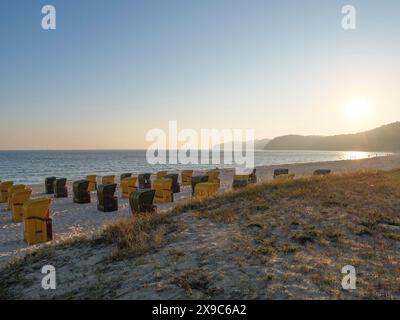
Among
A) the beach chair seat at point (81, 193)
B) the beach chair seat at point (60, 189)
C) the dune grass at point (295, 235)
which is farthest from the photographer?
the beach chair seat at point (60, 189)

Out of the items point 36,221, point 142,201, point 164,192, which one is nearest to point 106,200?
point 164,192

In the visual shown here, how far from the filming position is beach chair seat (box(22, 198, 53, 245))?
9961 mm

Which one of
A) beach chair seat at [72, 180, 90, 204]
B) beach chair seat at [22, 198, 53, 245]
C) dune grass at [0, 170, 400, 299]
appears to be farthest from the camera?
beach chair seat at [72, 180, 90, 204]

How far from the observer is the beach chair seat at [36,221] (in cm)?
996

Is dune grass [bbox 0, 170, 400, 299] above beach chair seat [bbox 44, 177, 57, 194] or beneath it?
above

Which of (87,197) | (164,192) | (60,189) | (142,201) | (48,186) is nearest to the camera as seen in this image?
(142,201)

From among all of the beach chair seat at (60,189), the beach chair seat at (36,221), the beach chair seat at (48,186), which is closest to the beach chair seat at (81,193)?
the beach chair seat at (60,189)

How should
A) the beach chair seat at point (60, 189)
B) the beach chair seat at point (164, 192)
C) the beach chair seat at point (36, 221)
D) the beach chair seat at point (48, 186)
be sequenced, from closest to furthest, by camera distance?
the beach chair seat at point (36, 221) → the beach chair seat at point (164, 192) → the beach chair seat at point (60, 189) → the beach chair seat at point (48, 186)

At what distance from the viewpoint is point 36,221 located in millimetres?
10031

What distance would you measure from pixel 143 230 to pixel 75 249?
1483 mm

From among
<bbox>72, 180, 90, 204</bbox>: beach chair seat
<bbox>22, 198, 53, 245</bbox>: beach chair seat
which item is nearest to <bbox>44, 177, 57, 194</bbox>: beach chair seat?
<bbox>72, 180, 90, 204</bbox>: beach chair seat

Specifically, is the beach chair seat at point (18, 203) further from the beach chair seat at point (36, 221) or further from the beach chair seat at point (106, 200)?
the beach chair seat at point (36, 221)

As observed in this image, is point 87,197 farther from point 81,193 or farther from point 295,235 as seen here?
point 295,235

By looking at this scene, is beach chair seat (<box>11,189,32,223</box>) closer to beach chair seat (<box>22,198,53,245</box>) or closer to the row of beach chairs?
the row of beach chairs
